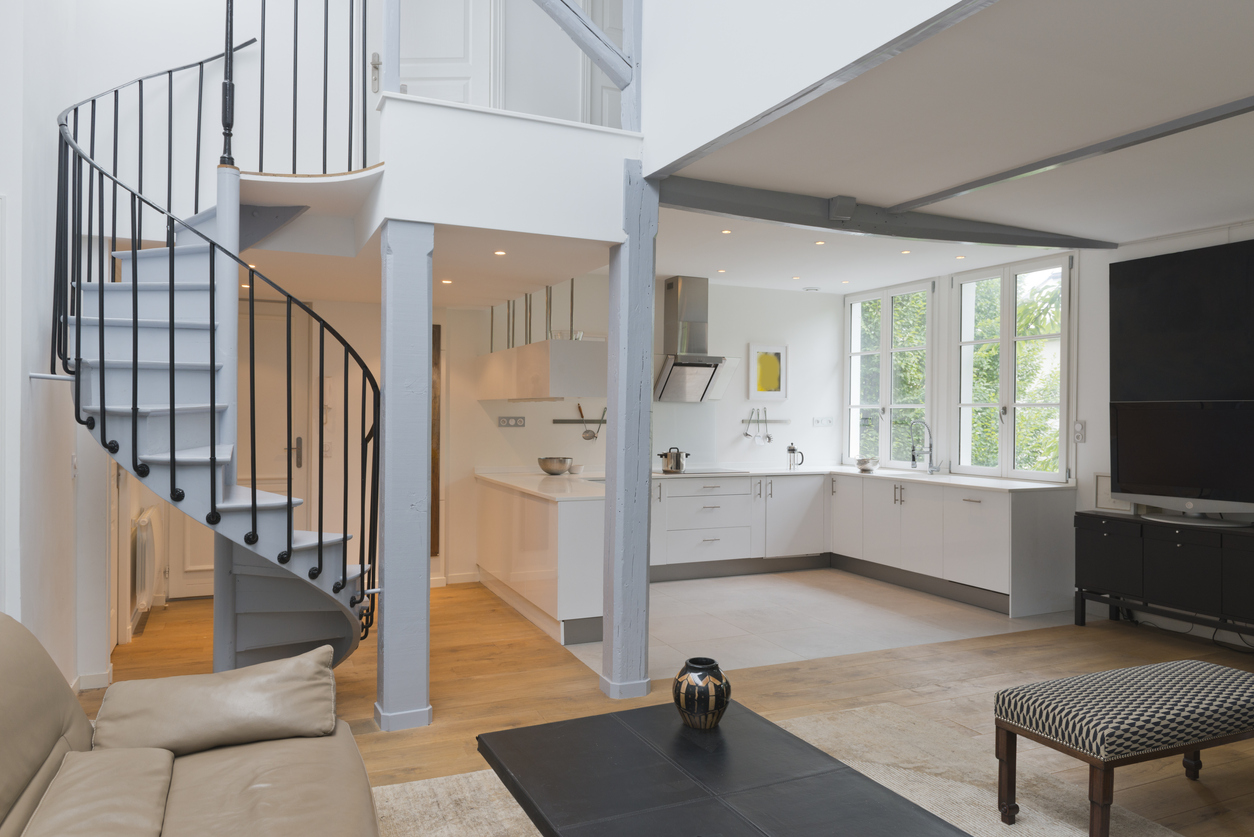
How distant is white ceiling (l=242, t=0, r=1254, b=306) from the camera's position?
2.44 metres

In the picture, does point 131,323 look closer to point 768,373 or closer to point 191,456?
point 191,456

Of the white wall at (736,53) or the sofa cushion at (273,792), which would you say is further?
the white wall at (736,53)

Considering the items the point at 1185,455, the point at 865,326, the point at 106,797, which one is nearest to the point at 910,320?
the point at 865,326

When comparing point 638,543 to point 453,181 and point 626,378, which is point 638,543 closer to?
point 626,378

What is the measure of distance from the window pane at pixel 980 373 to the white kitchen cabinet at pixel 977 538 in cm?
101

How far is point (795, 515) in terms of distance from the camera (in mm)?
6891

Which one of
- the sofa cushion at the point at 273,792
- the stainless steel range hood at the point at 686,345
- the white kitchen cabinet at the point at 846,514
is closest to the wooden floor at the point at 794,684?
the sofa cushion at the point at 273,792

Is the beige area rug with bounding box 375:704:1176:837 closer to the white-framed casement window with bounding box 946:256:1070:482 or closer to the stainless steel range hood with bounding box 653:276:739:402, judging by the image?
the white-framed casement window with bounding box 946:256:1070:482

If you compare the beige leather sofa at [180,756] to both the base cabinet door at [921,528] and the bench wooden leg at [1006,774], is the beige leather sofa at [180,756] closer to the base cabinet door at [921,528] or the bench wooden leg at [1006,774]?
the bench wooden leg at [1006,774]

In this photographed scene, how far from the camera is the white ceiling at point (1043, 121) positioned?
2.38 meters

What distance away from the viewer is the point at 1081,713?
2479mm

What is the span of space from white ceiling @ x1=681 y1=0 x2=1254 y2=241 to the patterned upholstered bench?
80.6 inches

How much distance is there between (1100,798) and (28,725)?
2.89 metres

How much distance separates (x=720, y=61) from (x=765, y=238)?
80.4 inches
